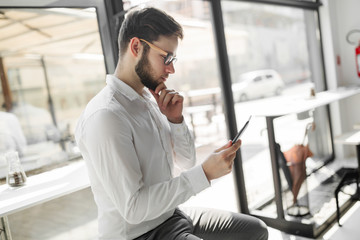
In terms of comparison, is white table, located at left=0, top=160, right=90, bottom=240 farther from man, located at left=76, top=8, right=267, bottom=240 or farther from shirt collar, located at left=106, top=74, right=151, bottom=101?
shirt collar, located at left=106, top=74, right=151, bottom=101

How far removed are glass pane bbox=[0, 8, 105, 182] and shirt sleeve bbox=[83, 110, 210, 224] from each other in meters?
0.96

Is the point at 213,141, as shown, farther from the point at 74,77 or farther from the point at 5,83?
the point at 5,83

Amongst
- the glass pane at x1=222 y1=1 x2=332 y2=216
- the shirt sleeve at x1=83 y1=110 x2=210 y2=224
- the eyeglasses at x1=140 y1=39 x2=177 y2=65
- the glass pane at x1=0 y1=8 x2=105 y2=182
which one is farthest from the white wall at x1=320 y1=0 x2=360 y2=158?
the shirt sleeve at x1=83 y1=110 x2=210 y2=224

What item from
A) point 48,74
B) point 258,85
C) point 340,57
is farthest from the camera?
point 340,57

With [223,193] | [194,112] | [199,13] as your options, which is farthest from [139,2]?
[194,112]

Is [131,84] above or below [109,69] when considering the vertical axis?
below

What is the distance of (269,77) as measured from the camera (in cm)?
393

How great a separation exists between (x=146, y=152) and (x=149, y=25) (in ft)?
1.53

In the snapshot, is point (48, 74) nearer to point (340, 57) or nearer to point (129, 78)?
point (129, 78)

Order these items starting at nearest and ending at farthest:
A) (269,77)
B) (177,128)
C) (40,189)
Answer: (177,128)
(40,189)
(269,77)

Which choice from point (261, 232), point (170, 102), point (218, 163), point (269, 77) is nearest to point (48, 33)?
point (170, 102)

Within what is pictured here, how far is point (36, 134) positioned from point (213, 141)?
3693 mm

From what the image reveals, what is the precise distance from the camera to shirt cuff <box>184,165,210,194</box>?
1.15 meters

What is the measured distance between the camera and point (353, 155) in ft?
14.1
